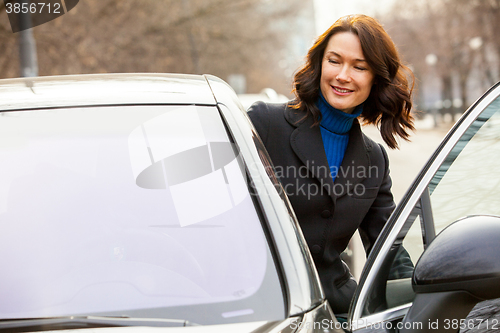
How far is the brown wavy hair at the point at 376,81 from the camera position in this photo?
2.31 m

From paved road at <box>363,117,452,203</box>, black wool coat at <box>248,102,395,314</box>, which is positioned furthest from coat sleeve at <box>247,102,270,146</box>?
paved road at <box>363,117,452,203</box>

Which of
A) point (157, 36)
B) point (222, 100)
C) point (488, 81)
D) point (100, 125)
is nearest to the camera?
point (100, 125)

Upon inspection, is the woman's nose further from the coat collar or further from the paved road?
Result: the paved road

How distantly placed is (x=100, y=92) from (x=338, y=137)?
3.43ft

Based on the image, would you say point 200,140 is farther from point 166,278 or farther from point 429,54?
point 429,54

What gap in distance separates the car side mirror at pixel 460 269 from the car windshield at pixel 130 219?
1.15 ft

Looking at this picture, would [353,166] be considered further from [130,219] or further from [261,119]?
[130,219]

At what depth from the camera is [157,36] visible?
19.8 meters

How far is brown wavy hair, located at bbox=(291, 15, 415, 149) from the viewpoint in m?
2.31

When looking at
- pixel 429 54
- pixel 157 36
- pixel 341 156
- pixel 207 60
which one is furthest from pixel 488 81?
pixel 341 156

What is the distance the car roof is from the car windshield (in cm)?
4

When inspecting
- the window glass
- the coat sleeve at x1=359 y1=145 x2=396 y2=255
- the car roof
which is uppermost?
the car roof

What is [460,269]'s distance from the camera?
4.21 ft

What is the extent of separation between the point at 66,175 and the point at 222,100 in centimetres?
52
